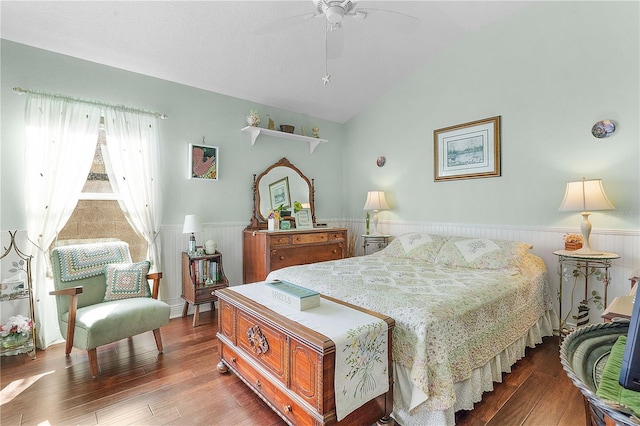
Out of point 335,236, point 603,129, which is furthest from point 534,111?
point 335,236

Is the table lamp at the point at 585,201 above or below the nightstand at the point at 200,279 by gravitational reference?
above

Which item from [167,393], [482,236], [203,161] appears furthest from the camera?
[203,161]

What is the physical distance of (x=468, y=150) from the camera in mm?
3557

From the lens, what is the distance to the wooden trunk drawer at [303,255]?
→ 3.66 meters

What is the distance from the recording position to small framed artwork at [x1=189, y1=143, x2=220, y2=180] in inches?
142

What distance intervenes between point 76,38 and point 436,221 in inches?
164

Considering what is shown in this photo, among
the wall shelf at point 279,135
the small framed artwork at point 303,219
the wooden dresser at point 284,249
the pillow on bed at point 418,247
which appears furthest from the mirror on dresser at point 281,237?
the pillow on bed at point 418,247

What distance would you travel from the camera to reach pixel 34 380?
86.3 inches

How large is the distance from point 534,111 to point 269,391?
11.3 feet

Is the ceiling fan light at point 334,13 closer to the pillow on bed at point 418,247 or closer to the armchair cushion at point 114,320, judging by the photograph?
the pillow on bed at point 418,247

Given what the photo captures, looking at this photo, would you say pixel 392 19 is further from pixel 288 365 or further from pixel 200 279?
pixel 200 279

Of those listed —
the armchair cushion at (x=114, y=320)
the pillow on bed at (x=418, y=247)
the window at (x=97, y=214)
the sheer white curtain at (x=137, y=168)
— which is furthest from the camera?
the pillow on bed at (x=418, y=247)

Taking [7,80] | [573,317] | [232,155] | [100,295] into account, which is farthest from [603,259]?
[7,80]

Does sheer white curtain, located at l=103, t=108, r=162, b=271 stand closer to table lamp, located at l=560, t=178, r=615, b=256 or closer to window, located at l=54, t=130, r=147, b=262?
window, located at l=54, t=130, r=147, b=262
